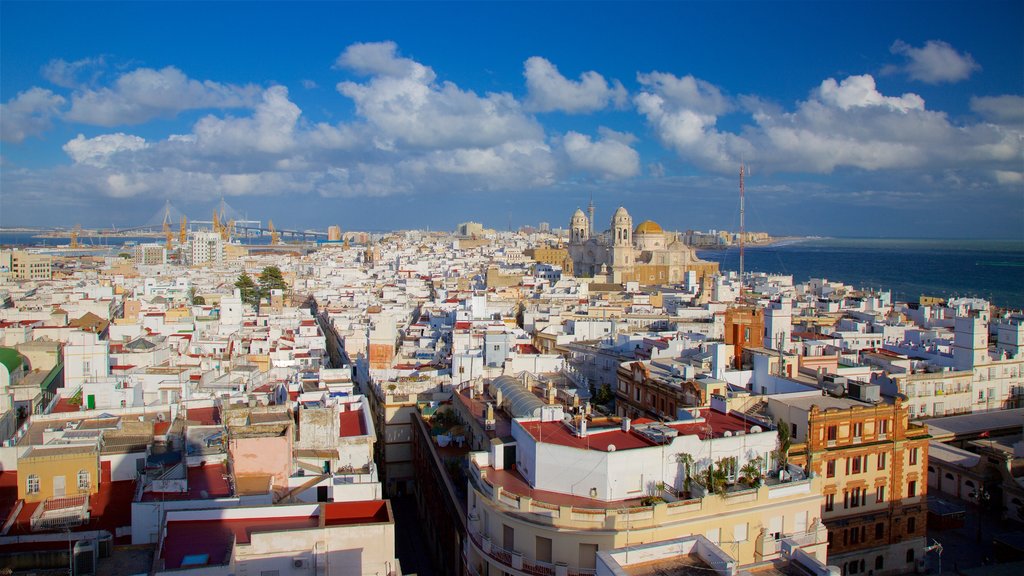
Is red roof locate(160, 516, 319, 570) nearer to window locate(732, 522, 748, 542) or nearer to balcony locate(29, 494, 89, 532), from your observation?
balcony locate(29, 494, 89, 532)

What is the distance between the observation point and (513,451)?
12.5m

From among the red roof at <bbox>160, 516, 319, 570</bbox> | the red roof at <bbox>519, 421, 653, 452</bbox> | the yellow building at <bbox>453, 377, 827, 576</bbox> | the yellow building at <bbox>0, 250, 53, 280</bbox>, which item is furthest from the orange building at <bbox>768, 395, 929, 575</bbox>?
the yellow building at <bbox>0, 250, 53, 280</bbox>

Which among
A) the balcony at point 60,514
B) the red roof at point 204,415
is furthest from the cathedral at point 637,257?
the balcony at point 60,514

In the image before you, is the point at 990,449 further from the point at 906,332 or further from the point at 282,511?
the point at 282,511

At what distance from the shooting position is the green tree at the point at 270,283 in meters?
57.4

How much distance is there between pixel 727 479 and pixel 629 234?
2326 inches

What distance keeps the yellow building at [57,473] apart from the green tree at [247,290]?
42.7m

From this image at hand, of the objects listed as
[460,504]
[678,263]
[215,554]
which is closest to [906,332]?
[460,504]

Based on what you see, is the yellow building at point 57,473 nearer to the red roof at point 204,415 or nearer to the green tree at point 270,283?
the red roof at point 204,415

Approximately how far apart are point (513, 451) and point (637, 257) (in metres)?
62.4

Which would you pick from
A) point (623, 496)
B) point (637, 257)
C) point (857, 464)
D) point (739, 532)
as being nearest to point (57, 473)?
point (623, 496)

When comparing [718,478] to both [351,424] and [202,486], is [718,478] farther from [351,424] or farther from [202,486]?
[351,424]

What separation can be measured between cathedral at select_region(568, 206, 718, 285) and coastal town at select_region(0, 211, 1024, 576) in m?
36.4

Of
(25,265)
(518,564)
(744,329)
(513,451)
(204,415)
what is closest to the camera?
(518,564)
